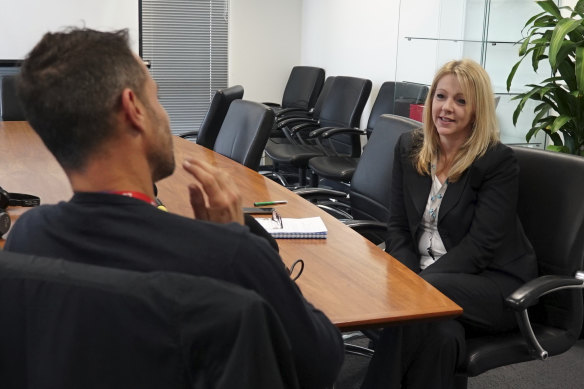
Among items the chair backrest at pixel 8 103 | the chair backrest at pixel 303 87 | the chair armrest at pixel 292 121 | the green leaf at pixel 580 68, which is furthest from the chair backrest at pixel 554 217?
the chair backrest at pixel 303 87

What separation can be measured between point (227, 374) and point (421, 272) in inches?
62.5

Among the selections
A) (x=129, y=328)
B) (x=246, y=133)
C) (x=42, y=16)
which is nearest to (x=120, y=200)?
(x=129, y=328)

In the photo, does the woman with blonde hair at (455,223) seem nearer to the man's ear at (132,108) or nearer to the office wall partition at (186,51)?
Result: the man's ear at (132,108)

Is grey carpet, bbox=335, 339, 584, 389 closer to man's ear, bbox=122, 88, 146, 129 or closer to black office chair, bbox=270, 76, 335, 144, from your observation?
man's ear, bbox=122, 88, 146, 129

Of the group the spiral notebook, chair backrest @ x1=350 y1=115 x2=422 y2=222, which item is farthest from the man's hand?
chair backrest @ x1=350 y1=115 x2=422 y2=222

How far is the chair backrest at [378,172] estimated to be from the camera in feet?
8.86

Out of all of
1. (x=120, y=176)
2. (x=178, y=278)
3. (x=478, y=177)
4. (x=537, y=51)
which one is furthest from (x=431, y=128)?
(x=178, y=278)

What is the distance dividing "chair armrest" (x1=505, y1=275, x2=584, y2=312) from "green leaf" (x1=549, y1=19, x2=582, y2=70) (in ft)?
3.90

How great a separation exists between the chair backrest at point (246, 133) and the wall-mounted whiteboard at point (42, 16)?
2.71 metres

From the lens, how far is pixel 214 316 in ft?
2.74

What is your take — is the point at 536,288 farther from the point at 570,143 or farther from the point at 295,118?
the point at 295,118

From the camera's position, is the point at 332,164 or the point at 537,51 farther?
the point at 332,164

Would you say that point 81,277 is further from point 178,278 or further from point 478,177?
point 478,177

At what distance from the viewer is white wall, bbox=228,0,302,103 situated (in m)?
6.69
